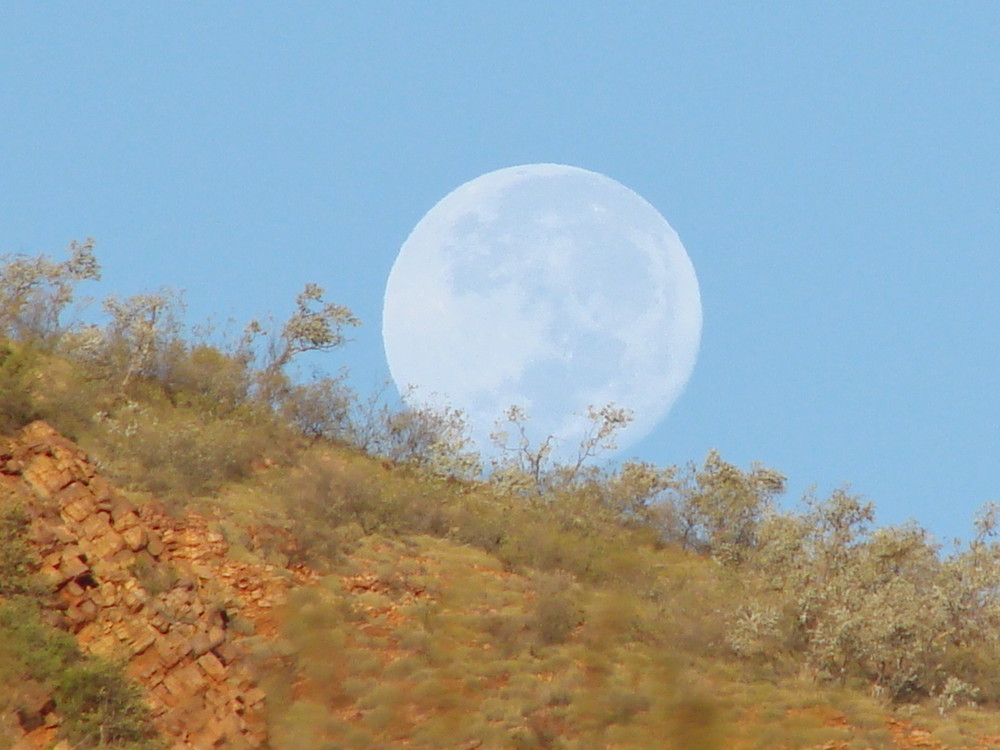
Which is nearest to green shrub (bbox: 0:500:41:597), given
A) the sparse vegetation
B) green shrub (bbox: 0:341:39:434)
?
the sparse vegetation

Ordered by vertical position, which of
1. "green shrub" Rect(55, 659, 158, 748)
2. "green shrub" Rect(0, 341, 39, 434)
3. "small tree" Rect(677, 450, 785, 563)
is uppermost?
"small tree" Rect(677, 450, 785, 563)

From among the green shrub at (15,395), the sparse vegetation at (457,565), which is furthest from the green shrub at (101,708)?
the green shrub at (15,395)

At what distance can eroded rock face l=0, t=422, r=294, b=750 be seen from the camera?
47.1 ft

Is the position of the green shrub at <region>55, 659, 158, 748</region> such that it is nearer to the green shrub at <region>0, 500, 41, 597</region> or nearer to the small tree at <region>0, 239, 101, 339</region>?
the green shrub at <region>0, 500, 41, 597</region>

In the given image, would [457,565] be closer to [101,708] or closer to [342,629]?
[101,708]

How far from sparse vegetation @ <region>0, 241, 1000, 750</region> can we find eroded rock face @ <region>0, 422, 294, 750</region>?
15.6 inches

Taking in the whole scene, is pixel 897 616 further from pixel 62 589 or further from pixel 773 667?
pixel 62 589

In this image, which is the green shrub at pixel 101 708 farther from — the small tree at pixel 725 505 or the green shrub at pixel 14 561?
the small tree at pixel 725 505

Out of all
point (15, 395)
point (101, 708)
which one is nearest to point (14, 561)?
point (101, 708)

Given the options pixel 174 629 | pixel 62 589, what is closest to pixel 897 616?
pixel 174 629

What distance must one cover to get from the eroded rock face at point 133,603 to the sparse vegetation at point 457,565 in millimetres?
395

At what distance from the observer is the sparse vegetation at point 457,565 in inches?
438

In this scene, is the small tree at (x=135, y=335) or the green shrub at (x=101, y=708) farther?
the small tree at (x=135, y=335)

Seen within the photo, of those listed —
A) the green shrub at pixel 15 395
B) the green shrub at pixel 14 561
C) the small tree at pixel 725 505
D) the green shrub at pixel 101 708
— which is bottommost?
the green shrub at pixel 101 708
